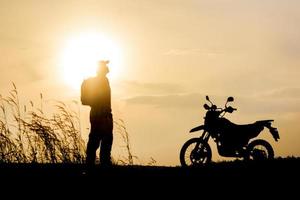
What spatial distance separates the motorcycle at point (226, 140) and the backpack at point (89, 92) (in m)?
2.86

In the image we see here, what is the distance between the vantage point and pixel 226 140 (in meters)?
13.2

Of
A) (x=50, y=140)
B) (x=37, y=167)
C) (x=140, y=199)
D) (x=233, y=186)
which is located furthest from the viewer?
(x=50, y=140)

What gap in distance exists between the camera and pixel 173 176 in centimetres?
1005

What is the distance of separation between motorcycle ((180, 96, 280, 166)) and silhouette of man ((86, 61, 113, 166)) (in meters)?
2.33

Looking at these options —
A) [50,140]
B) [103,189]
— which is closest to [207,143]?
[50,140]

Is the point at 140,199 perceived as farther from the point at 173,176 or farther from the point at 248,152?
the point at 248,152

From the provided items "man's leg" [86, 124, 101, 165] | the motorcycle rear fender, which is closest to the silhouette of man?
"man's leg" [86, 124, 101, 165]

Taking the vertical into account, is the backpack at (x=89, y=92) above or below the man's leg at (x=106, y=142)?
above

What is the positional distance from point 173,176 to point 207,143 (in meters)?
3.33

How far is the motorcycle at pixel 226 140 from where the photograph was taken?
1315 cm

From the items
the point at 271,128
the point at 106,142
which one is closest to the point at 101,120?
the point at 106,142

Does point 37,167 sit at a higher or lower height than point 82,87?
lower

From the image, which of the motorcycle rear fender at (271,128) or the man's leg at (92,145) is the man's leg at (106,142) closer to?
the man's leg at (92,145)

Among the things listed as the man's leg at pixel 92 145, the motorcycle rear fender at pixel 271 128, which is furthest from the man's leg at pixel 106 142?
the motorcycle rear fender at pixel 271 128
